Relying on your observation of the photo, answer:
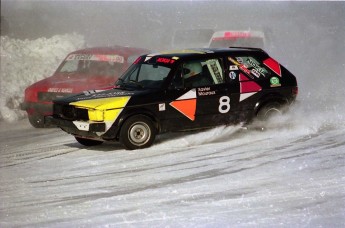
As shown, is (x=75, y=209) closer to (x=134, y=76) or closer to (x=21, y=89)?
(x=134, y=76)

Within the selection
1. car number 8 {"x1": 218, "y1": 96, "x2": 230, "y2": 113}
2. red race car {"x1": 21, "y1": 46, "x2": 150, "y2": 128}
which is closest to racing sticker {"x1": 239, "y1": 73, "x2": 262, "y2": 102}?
car number 8 {"x1": 218, "y1": 96, "x2": 230, "y2": 113}

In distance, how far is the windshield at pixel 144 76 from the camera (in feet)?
31.4

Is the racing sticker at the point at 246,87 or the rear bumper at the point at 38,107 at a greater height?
the racing sticker at the point at 246,87

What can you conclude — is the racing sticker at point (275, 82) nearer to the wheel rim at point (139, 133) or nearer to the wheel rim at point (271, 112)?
the wheel rim at point (271, 112)

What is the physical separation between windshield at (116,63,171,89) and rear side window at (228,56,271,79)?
3.35ft

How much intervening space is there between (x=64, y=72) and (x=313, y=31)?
17819 mm

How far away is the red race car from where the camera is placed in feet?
38.7

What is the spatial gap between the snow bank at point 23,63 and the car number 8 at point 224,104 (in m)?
5.25

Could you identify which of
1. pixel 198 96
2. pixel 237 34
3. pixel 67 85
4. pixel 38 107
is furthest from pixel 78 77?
pixel 237 34

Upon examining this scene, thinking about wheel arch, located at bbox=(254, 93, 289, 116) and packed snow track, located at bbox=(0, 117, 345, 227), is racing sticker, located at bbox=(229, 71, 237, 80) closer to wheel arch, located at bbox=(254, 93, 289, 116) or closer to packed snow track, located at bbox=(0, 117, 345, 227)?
wheel arch, located at bbox=(254, 93, 289, 116)

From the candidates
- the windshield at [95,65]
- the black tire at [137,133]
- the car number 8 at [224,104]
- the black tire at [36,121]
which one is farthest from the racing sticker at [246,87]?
the black tire at [36,121]

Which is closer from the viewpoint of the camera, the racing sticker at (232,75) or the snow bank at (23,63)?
the racing sticker at (232,75)

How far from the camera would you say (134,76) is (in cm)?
1005

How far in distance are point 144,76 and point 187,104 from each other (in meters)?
0.86
